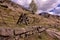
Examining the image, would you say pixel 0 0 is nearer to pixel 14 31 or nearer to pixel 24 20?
pixel 24 20

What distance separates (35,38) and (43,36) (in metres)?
3.41

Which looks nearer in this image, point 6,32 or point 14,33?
point 6,32

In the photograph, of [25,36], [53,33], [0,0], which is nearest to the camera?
[25,36]

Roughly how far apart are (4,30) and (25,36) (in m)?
6.78

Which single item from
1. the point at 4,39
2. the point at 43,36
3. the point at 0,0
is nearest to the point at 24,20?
the point at 43,36

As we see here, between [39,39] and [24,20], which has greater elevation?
[24,20]

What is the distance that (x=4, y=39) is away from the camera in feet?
110

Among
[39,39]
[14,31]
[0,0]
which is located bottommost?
[39,39]

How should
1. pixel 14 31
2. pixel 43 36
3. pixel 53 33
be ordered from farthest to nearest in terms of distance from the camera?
1. pixel 53 33
2. pixel 43 36
3. pixel 14 31

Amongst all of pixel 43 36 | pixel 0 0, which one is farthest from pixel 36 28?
pixel 0 0

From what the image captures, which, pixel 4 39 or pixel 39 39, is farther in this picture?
pixel 39 39

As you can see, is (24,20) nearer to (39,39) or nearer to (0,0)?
(39,39)

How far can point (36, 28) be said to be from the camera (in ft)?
149

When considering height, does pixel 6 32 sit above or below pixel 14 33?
above
